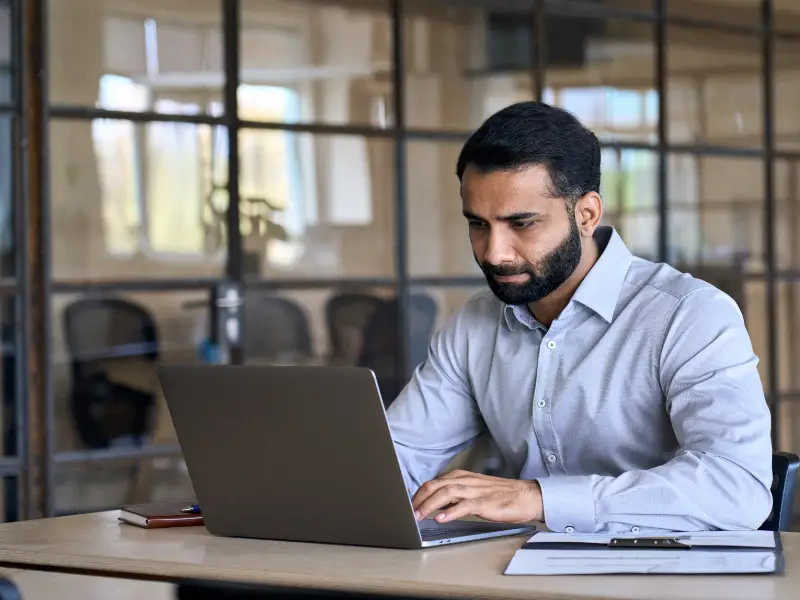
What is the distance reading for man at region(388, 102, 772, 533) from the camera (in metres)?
1.91

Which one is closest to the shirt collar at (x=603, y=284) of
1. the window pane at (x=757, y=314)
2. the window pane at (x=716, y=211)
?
the window pane at (x=716, y=211)

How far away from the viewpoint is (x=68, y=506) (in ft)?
12.4

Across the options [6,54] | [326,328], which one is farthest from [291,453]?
[326,328]

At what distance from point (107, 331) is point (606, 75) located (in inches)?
84.4

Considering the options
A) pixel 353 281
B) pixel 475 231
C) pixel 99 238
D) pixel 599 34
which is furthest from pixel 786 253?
pixel 475 231

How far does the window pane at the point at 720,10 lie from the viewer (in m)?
5.02

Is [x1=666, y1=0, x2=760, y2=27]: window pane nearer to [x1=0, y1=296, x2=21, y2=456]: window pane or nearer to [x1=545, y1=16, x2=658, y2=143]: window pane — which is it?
[x1=545, y1=16, x2=658, y2=143]: window pane

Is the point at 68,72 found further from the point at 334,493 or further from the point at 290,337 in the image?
the point at 334,493

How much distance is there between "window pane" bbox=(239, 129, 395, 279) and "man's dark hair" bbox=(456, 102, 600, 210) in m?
1.91

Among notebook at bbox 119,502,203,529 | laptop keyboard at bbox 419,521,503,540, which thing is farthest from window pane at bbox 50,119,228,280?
laptop keyboard at bbox 419,521,503,540

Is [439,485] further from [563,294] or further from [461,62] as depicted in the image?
[461,62]

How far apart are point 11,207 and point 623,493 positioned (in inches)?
92.0

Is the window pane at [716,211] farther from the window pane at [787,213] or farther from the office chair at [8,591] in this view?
the office chair at [8,591]

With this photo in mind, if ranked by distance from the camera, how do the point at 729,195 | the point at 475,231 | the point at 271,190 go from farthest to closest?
the point at 729,195 < the point at 271,190 < the point at 475,231
